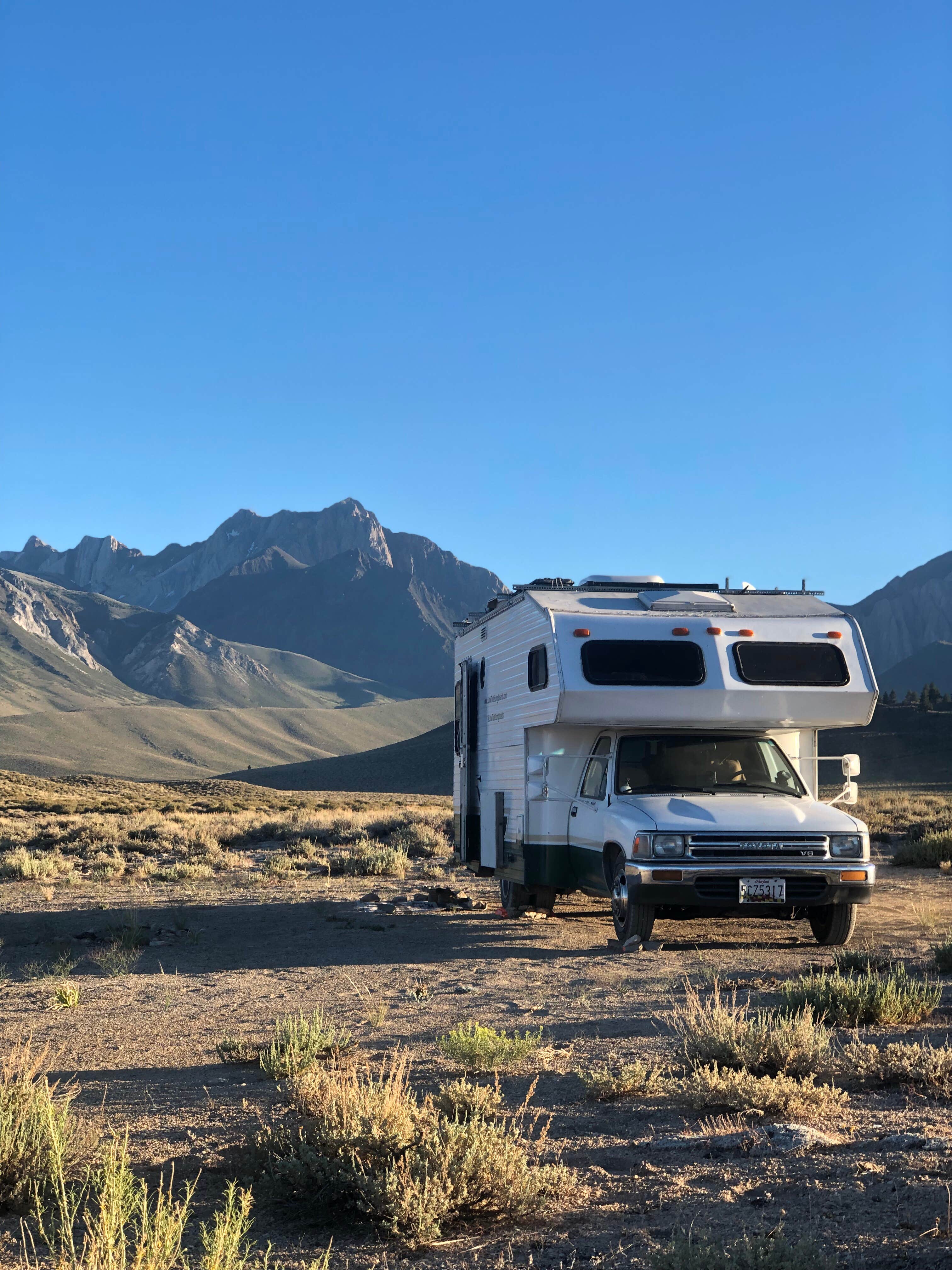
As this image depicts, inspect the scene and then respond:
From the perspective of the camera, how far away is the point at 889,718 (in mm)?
74562

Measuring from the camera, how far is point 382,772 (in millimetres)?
93500

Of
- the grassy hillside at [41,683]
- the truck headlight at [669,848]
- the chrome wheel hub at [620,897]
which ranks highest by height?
the grassy hillside at [41,683]

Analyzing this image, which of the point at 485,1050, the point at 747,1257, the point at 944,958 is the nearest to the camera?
the point at 747,1257

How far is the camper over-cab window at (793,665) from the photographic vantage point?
437 inches

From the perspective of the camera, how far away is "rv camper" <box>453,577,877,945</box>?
1002 cm

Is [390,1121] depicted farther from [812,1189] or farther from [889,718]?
[889,718]

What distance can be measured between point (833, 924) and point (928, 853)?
10.0m

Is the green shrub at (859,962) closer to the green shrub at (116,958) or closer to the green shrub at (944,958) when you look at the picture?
the green shrub at (944,958)

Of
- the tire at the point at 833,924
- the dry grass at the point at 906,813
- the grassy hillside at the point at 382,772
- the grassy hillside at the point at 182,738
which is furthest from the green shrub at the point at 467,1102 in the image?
the grassy hillside at the point at 182,738

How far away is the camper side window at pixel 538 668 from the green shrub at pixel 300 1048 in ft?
15.8

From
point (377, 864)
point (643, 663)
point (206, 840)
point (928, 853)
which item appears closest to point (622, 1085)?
point (643, 663)

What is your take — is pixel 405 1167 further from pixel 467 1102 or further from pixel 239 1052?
pixel 239 1052

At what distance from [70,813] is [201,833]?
11.5 m

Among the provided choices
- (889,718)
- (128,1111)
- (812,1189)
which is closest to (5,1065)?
(128,1111)
